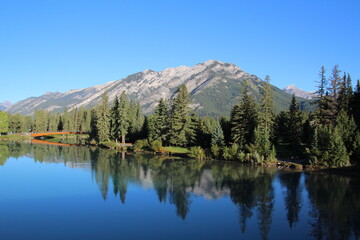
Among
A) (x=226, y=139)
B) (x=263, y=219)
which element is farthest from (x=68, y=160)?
(x=263, y=219)

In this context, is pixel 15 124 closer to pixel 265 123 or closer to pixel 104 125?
pixel 104 125

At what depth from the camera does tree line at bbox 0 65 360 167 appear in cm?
5438

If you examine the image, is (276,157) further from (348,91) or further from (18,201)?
(18,201)

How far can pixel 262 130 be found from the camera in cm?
6675

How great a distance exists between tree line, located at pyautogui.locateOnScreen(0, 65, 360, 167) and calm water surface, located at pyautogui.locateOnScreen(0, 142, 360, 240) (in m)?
7.19

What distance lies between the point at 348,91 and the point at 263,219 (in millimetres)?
54584

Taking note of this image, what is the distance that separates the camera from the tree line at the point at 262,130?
54375 millimetres

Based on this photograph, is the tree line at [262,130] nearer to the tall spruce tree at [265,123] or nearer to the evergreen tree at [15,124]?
the tall spruce tree at [265,123]

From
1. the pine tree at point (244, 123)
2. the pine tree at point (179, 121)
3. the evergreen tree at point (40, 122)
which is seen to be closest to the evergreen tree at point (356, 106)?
the pine tree at point (244, 123)

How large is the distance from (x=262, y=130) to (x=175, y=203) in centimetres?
3858

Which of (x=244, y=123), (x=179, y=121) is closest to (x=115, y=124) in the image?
(x=179, y=121)

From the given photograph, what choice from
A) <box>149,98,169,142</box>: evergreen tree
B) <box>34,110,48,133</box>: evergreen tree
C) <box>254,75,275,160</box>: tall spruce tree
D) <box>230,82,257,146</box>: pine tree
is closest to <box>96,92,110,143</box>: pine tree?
<box>149,98,169,142</box>: evergreen tree

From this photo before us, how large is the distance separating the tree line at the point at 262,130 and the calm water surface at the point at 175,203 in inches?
283

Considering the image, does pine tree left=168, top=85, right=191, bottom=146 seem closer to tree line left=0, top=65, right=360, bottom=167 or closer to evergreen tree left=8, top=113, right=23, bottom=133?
tree line left=0, top=65, right=360, bottom=167
